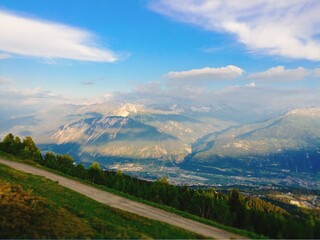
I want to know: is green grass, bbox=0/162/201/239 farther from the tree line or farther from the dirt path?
the tree line

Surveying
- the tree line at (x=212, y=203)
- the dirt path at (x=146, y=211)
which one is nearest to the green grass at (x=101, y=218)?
the dirt path at (x=146, y=211)

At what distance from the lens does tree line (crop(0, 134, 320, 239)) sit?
37.6 meters

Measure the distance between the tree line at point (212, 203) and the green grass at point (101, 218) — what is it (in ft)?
38.3

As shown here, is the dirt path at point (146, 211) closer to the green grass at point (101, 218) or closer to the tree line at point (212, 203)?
the green grass at point (101, 218)

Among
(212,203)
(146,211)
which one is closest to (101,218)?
(146,211)

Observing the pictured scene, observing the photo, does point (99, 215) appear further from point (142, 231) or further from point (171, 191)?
point (171, 191)

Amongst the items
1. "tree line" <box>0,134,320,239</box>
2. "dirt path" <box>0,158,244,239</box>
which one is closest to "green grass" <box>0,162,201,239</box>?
"dirt path" <box>0,158,244,239</box>

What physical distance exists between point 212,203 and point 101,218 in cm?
2642

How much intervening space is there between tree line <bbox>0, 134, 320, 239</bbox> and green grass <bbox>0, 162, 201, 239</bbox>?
11.7 metres

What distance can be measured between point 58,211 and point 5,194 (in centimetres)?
550

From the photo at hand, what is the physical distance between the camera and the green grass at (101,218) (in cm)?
3123

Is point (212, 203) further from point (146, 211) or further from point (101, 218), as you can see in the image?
point (101, 218)

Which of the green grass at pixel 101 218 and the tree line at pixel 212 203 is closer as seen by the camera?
the green grass at pixel 101 218

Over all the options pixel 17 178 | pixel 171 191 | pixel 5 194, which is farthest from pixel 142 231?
pixel 171 191
